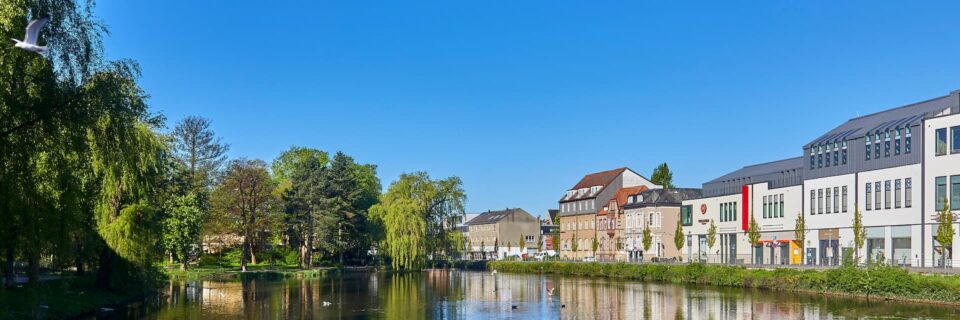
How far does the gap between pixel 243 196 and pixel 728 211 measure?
144 feet

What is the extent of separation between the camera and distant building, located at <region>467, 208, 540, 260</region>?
458 ft

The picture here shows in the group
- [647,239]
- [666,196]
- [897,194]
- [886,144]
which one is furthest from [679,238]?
[897,194]

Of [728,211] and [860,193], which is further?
[728,211]

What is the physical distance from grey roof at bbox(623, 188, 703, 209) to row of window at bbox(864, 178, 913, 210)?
3015 cm

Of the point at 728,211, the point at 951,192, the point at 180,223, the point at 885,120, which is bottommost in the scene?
the point at 728,211

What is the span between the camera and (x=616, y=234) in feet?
327

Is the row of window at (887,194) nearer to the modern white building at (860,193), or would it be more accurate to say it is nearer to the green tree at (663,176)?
the modern white building at (860,193)

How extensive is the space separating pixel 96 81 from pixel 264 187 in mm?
55919

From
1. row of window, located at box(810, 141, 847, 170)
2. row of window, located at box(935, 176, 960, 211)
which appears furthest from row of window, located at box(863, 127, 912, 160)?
row of window, located at box(935, 176, 960, 211)

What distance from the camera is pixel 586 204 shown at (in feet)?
360

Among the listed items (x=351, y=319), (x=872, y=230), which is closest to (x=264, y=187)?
(x=351, y=319)

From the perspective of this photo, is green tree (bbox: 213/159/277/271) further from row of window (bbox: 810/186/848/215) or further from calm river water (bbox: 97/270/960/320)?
row of window (bbox: 810/186/848/215)

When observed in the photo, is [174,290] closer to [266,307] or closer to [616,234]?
[266,307]

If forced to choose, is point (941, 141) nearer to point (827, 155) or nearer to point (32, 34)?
point (827, 155)
